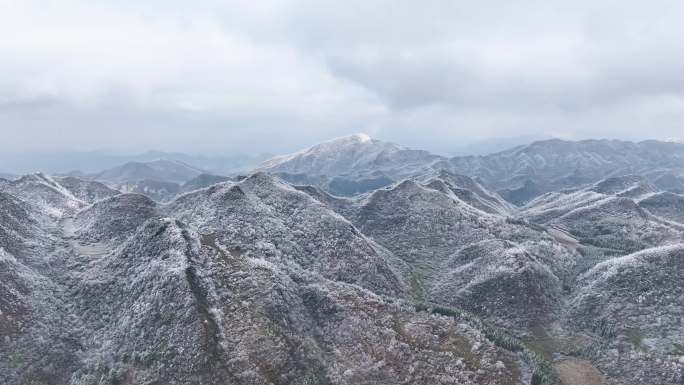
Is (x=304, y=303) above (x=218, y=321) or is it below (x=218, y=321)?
below

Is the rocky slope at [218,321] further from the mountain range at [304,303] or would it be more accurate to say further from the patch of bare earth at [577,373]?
the patch of bare earth at [577,373]

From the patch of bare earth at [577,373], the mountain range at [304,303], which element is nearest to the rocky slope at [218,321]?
the mountain range at [304,303]

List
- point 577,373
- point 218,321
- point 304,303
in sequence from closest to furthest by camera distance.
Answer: point 218,321, point 577,373, point 304,303

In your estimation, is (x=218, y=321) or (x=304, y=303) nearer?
(x=218, y=321)

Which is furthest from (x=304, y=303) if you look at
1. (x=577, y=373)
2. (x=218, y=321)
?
(x=577, y=373)

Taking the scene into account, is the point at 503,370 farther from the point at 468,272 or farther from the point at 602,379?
the point at 468,272

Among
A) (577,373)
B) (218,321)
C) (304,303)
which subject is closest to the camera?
(218,321)

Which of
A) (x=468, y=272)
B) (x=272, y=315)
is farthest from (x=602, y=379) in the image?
(x=272, y=315)

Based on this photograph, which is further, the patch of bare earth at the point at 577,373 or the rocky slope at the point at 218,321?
the patch of bare earth at the point at 577,373

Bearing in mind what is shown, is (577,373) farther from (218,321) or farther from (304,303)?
(218,321)

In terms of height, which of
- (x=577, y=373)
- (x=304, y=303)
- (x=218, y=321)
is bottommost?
(x=577, y=373)

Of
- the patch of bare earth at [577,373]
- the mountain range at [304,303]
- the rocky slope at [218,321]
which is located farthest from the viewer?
the patch of bare earth at [577,373]

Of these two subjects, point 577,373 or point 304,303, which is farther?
point 304,303
